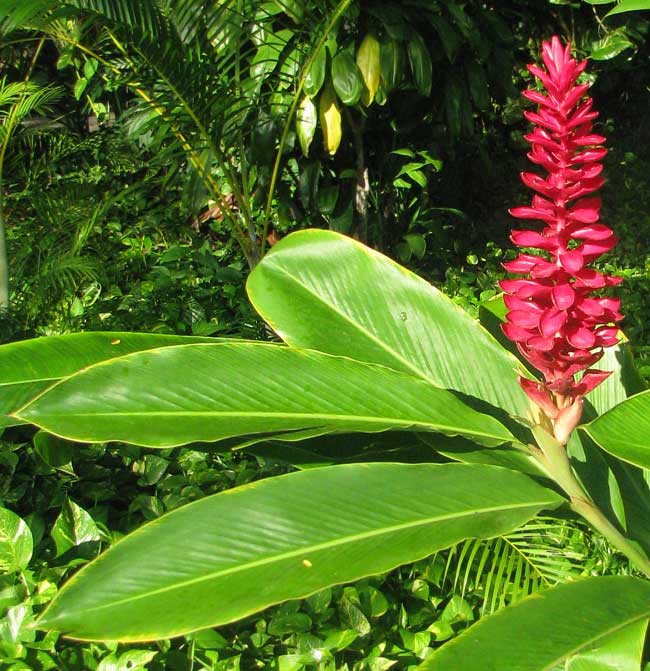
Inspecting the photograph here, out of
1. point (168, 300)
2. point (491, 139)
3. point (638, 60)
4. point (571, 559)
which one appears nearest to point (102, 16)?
point (168, 300)

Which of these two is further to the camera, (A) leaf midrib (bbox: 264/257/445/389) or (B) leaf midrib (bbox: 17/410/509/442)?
(A) leaf midrib (bbox: 264/257/445/389)

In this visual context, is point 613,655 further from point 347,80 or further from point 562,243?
point 347,80

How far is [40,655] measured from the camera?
1.53 meters

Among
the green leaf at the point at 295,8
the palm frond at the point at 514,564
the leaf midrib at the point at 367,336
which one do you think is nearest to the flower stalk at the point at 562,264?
the leaf midrib at the point at 367,336

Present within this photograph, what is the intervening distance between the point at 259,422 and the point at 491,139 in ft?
13.7

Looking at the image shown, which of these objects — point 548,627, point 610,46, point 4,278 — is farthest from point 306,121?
point 548,627

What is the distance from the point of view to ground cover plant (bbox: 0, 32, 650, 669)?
3.53 feet

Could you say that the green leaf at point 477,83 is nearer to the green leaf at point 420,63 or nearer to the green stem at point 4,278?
the green leaf at point 420,63

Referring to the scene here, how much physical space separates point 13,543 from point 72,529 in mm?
146

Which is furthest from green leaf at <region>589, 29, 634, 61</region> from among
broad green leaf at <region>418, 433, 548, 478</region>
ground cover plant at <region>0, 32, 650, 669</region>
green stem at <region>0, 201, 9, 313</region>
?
broad green leaf at <region>418, 433, 548, 478</region>

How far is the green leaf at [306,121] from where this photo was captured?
3.39 meters

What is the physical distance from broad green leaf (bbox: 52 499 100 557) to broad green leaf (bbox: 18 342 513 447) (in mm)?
687

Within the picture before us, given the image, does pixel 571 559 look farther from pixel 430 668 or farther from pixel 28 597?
pixel 28 597

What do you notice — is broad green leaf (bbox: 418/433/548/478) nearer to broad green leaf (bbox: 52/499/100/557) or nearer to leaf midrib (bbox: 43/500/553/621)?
leaf midrib (bbox: 43/500/553/621)
